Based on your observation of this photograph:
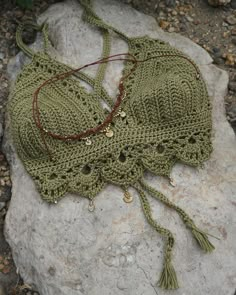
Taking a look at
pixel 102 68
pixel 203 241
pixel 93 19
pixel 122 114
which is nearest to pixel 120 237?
pixel 203 241

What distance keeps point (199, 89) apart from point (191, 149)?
25 cm

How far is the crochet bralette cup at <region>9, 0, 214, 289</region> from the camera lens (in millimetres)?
1998

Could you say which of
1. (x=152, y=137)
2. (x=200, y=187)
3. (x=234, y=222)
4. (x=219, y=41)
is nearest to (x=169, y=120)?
(x=152, y=137)

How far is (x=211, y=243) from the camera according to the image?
195 centimetres

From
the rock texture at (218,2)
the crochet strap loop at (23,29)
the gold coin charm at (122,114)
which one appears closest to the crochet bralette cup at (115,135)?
the gold coin charm at (122,114)

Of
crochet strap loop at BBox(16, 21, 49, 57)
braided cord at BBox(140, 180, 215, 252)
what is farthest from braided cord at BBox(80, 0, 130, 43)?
braided cord at BBox(140, 180, 215, 252)

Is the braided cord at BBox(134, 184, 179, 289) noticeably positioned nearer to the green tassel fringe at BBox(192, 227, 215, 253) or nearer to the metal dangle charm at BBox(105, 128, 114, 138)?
the green tassel fringe at BBox(192, 227, 215, 253)

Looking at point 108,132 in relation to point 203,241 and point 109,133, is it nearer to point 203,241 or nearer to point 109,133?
point 109,133

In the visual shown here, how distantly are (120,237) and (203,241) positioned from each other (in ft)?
0.96

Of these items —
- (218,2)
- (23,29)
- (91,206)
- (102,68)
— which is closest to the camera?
(91,206)

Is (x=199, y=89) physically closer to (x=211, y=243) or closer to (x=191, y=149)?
(x=191, y=149)

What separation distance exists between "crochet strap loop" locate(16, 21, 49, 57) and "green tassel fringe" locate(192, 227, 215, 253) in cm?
97

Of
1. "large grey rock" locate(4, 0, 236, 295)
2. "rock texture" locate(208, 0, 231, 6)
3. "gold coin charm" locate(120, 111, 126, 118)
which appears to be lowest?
"large grey rock" locate(4, 0, 236, 295)

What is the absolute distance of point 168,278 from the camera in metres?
1.87
